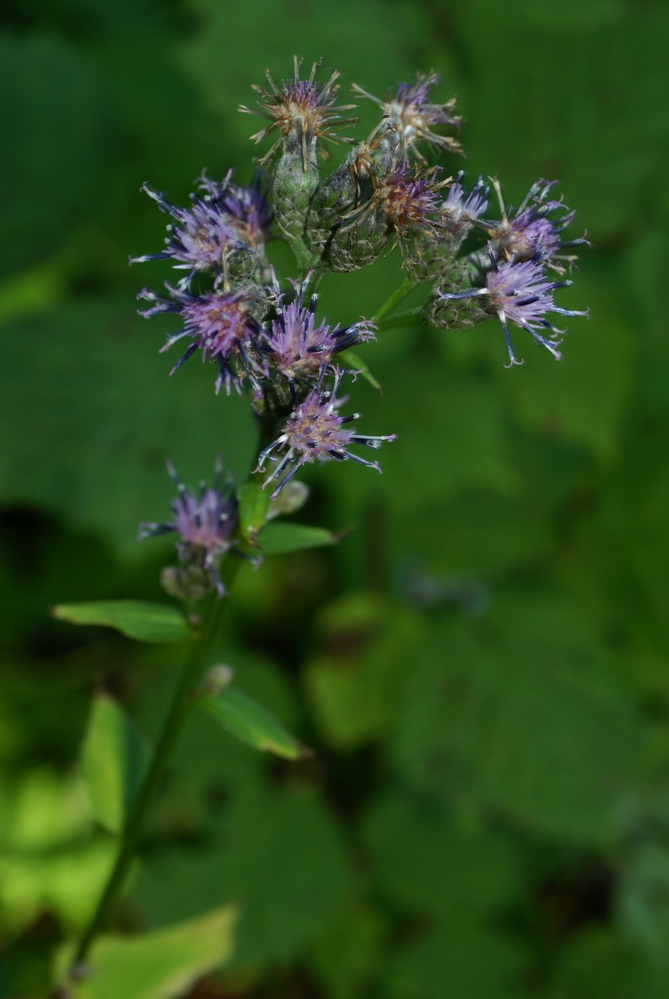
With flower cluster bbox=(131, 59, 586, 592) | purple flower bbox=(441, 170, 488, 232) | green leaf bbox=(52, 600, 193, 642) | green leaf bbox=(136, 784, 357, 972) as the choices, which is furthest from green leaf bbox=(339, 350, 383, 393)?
green leaf bbox=(136, 784, 357, 972)

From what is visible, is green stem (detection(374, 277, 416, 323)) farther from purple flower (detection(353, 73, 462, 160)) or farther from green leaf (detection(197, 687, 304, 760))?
green leaf (detection(197, 687, 304, 760))

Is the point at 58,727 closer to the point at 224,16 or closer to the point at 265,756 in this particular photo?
the point at 265,756

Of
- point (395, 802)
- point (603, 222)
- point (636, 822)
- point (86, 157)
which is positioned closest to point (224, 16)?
point (86, 157)

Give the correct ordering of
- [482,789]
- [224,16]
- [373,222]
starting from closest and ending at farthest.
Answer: [373,222] < [224,16] < [482,789]

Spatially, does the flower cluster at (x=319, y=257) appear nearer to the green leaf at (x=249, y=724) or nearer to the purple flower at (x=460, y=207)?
the purple flower at (x=460, y=207)

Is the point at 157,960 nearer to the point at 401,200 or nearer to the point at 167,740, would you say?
the point at 167,740

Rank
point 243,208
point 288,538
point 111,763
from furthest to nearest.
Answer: point 111,763 → point 288,538 → point 243,208

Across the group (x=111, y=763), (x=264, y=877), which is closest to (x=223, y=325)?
(x=111, y=763)
